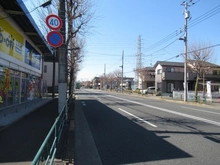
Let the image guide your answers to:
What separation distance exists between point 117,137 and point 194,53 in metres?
28.9

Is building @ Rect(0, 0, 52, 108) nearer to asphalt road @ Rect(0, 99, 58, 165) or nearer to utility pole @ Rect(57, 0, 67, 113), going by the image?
utility pole @ Rect(57, 0, 67, 113)

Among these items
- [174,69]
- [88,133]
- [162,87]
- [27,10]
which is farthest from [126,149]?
[174,69]

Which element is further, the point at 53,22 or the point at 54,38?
the point at 54,38

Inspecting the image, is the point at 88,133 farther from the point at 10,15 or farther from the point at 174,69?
the point at 174,69

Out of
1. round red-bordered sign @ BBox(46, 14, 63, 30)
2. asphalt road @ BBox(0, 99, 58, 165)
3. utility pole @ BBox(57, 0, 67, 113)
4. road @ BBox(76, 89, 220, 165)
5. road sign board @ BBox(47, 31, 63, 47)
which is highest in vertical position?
round red-bordered sign @ BBox(46, 14, 63, 30)

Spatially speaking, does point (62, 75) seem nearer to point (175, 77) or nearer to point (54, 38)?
point (54, 38)

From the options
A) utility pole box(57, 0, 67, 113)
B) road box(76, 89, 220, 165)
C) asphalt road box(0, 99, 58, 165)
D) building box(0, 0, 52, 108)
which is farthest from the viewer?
building box(0, 0, 52, 108)

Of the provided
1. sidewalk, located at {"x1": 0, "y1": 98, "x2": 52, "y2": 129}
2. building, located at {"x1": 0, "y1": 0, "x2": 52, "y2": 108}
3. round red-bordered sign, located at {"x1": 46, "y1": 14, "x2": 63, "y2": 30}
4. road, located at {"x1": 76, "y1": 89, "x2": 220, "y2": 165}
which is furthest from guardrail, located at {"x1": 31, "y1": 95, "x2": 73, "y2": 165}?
building, located at {"x1": 0, "y1": 0, "x2": 52, "y2": 108}

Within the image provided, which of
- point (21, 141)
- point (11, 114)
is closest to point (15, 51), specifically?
point (11, 114)

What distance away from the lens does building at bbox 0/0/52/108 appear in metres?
10.7

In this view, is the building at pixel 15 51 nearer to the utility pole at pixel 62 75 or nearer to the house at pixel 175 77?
the utility pole at pixel 62 75

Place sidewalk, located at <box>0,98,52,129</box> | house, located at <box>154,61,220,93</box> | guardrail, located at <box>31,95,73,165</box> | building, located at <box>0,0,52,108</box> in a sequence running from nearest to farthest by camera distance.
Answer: guardrail, located at <box>31,95,73,165</box> → sidewalk, located at <box>0,98,52,129</box> → building, located at <box>0,0,52,108</box> → house, located at <box>154,61,220,93</box>

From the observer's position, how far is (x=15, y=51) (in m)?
13.2

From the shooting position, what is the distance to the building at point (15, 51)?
10.7 meters
